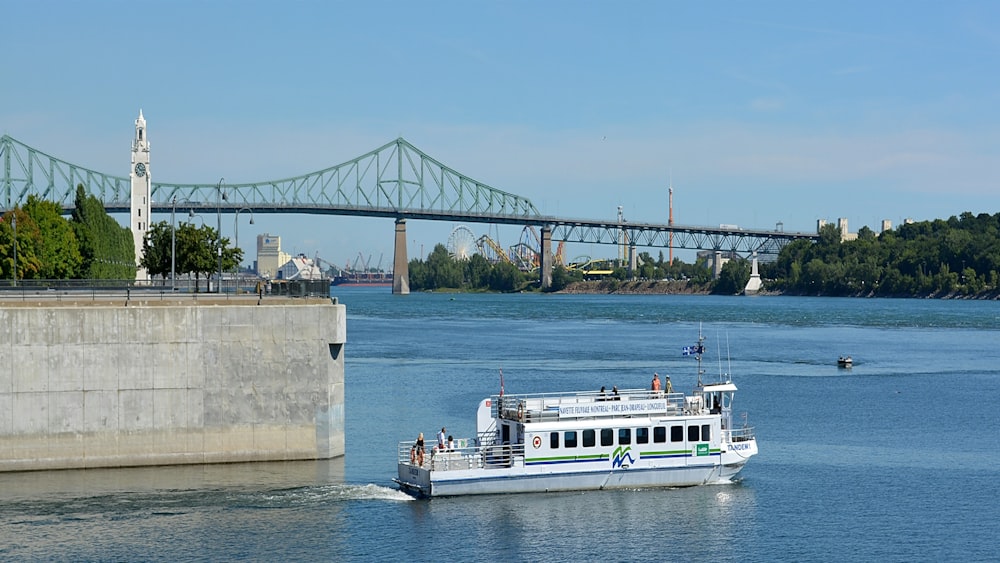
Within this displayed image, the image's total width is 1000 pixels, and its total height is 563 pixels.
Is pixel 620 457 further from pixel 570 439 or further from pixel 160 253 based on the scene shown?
pixel 160 253

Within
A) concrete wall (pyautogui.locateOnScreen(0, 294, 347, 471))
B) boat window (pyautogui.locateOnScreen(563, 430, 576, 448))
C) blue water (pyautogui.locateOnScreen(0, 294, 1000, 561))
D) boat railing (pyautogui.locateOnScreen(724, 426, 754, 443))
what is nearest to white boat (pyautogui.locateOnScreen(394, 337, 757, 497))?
boat window (pyautogui.locateOnScreen(563, 430, 576, 448))

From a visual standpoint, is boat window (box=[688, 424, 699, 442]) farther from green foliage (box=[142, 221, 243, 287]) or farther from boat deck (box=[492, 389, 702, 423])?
green foliage (box=[142, 221, 243, 287])

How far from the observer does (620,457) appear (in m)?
43.1

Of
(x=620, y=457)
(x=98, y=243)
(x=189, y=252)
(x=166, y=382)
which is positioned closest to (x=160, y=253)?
(x=189, y=252)

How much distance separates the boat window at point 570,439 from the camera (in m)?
42.7

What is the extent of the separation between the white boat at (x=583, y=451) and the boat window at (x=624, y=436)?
0.03m

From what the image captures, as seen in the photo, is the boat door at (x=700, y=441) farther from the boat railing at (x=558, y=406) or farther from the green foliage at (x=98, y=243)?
the green foliage at (x=98, y=243)

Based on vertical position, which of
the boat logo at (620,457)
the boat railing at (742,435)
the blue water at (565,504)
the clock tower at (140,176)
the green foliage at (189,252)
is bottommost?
the blue water at (565,504)

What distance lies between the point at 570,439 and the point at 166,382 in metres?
12.1

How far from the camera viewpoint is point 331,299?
4650 centimetres

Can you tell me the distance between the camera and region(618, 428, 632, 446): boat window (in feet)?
141

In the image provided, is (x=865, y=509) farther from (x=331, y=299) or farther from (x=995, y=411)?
(x=995, y=411)

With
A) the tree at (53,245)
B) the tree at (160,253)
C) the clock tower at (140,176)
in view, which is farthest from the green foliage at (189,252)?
the clock tower at (140,176)

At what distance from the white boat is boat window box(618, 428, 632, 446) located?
1.2 inches
